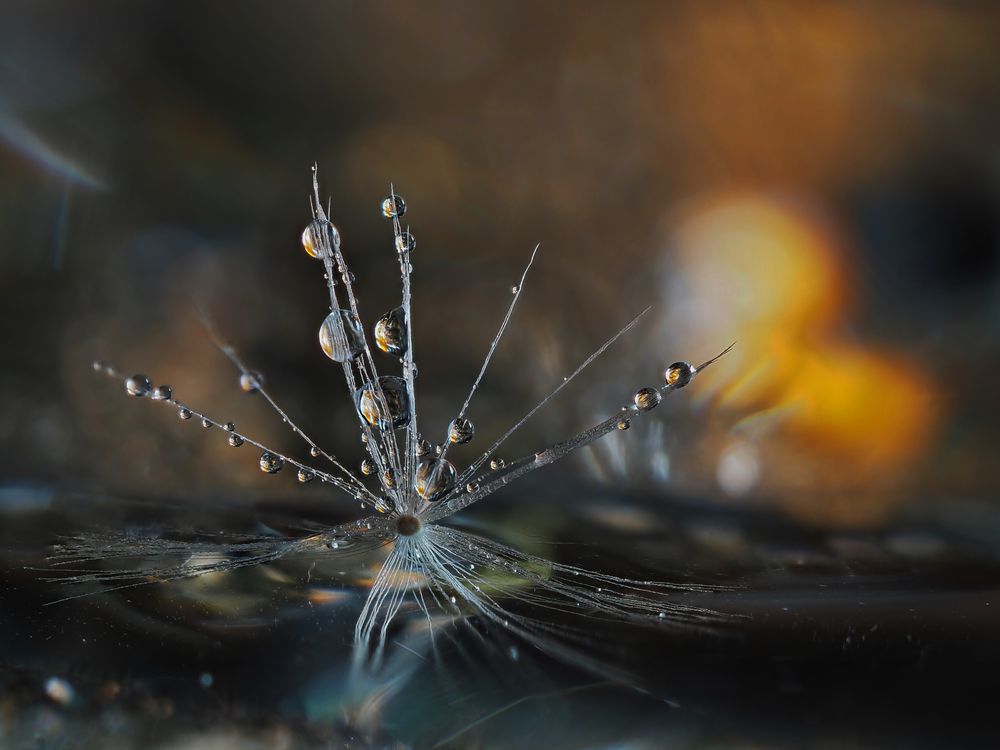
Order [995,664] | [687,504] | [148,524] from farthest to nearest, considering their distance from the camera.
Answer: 1. [687,504]
2. [148,524]
3. [995,664]

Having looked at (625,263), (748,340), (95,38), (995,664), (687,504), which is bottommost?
(995,664)

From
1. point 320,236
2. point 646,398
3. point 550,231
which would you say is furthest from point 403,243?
point 550,231

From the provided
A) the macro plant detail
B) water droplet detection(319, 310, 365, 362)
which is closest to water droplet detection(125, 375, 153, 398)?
the macro plant detail

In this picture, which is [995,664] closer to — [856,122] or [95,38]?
[856,122]

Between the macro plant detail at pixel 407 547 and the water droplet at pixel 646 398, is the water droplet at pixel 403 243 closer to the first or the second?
the macro plant detail at pixel 407 547

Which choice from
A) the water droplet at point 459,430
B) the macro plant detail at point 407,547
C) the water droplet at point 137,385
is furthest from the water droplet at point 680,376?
the water droplet at point 137,385

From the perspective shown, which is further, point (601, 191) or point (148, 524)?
point (601, 191)

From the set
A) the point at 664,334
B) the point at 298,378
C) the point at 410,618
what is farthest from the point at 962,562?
the point at 298,378
